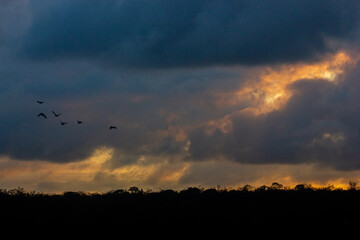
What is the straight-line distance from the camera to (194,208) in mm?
37656

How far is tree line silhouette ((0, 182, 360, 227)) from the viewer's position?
34.7 metres

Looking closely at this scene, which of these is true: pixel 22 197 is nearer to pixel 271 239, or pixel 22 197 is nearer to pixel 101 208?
pixel 101 208

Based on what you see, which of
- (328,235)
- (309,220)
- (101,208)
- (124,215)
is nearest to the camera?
(328,235)

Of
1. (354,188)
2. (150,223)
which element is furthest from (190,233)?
(354,188)

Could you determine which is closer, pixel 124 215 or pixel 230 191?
pixel 124 215

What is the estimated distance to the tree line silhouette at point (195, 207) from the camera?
114ft

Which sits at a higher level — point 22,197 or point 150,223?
point 22,197

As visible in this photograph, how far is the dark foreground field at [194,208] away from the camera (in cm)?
3447

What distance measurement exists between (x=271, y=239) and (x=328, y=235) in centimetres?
312

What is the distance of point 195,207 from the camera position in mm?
37969

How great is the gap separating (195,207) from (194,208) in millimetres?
322

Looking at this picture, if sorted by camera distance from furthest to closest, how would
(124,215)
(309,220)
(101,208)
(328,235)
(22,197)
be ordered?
1. (22,197)
2. (101,208)
3. (124,215)
4. (309,220)
5. (328,235)

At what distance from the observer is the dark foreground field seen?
3447 centimetres

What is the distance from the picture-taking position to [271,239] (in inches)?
1249
